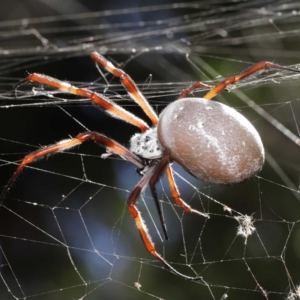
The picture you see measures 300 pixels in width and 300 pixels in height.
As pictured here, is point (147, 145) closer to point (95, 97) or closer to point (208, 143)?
point (95, 97)

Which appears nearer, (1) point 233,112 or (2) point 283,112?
(1) point 233,112

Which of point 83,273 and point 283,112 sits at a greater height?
point 283,112

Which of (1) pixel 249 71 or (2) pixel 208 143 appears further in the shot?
(1) pixel 249 71

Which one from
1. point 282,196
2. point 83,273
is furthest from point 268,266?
point 83,273

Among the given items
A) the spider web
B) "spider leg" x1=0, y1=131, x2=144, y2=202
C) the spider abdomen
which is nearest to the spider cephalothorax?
"spider leg" x1=0, y1=131, x2=144, y2=202

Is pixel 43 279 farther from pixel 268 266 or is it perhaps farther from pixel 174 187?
pixel 174 187

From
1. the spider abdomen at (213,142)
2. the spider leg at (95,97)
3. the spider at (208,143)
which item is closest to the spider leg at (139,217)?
the spider at (208,143)

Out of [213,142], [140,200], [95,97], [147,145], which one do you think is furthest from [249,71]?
[140,200]
